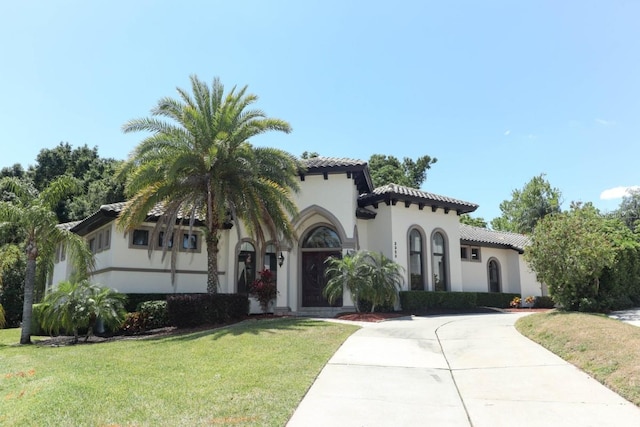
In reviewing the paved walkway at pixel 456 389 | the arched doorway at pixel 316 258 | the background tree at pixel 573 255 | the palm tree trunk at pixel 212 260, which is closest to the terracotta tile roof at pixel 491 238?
the arched doorway at pixel 316 258

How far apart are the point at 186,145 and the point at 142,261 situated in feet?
18.6

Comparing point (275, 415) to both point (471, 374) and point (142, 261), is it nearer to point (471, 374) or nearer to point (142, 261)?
point (471, 374)

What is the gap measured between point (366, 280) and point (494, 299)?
10.4 meters

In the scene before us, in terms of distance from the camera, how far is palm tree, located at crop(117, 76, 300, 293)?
15.5m

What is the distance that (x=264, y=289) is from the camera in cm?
1866

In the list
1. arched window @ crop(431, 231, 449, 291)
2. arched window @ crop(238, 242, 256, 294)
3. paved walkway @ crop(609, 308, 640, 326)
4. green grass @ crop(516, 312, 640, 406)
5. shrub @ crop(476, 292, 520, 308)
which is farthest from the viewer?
shrub @ crop(476, 292, 520, 308)

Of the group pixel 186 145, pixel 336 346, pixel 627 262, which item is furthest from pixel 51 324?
pixel 627 262

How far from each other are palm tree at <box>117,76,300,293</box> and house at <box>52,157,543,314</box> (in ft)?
5.78

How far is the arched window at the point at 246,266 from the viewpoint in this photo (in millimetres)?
20344

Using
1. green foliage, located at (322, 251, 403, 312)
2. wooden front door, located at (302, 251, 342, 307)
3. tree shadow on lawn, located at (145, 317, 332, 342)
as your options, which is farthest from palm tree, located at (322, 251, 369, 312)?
wooden front door, located at (302, 251, 342, 307)

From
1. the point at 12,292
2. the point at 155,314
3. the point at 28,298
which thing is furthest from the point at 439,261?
the point at 12,292

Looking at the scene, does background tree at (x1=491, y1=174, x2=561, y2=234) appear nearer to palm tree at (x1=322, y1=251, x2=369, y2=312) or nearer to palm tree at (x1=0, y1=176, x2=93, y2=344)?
palm tree at (x1=322, y1=251, x2=369, y2=312)

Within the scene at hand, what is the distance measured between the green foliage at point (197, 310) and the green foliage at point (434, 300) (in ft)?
24.1

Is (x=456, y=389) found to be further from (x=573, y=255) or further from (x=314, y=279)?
(x=314, y=279)
